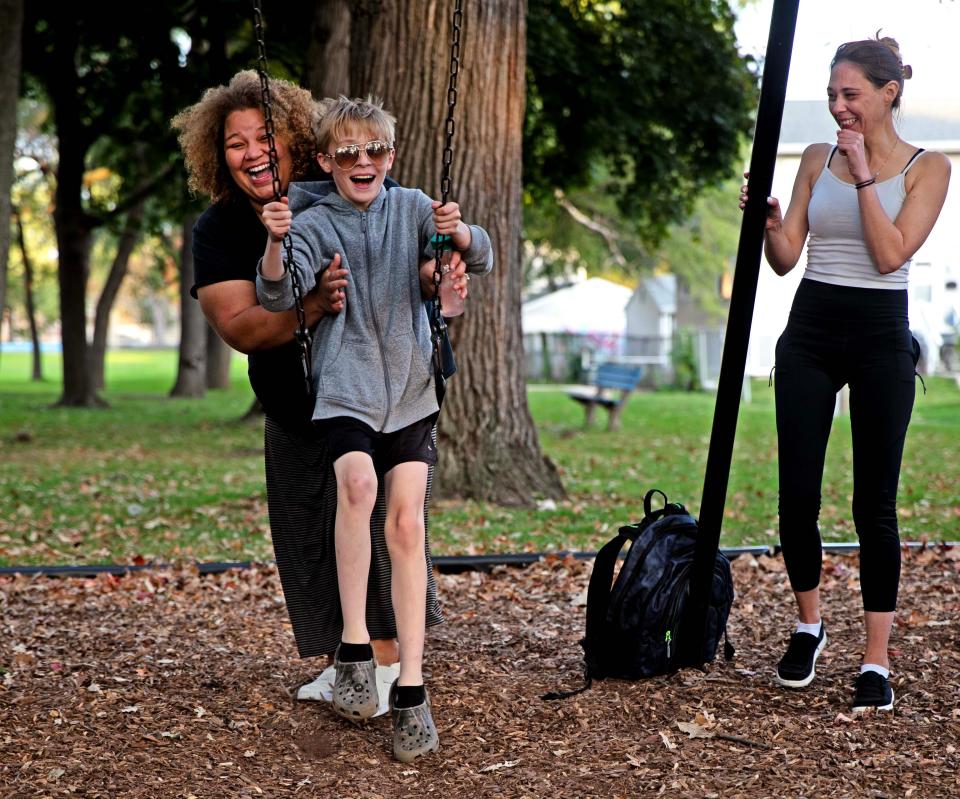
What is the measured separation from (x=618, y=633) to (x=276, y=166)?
1.75 m

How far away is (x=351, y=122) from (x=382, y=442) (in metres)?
0.87

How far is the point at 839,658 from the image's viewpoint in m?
3.97

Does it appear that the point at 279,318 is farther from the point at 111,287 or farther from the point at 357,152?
the point at 111,287

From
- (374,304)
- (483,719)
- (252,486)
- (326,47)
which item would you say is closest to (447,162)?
(374,304)

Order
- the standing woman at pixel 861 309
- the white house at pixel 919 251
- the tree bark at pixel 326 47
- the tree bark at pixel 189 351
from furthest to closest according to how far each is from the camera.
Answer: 1. the tree bark at pixel 189 351
2. the tree bark at pixel 326 47
3. the white house at pixel 919 251
4. the standing woman at pixel 861 309

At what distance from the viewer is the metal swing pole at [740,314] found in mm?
3270

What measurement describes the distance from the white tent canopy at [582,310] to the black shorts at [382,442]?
103 feet

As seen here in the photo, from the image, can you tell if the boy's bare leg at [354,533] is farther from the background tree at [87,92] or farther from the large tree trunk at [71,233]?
the large tree trunk at [71,233]

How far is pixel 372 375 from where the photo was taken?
10.3 feet

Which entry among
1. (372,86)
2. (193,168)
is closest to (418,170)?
(372,86)

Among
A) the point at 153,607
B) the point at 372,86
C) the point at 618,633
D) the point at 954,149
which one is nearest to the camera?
the point at 618,633

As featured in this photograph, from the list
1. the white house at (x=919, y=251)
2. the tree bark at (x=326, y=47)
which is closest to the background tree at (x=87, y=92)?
the tree bark at (x=326, y=47)

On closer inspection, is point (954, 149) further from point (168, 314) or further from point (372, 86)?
point (168, 314)

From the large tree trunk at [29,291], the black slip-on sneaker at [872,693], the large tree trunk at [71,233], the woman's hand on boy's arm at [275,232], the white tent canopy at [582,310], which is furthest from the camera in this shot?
the white tent canopy at [582,310]
